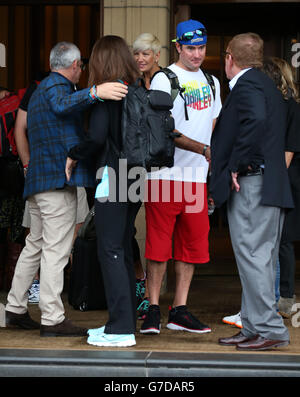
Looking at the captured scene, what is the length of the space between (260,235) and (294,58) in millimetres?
4357

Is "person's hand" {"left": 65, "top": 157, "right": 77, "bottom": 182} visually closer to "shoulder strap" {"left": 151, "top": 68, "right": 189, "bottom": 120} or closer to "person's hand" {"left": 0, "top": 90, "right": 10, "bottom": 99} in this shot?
"shoulder strap" {"left": 151, "top": 68, "right": 189, "bottom": 120}

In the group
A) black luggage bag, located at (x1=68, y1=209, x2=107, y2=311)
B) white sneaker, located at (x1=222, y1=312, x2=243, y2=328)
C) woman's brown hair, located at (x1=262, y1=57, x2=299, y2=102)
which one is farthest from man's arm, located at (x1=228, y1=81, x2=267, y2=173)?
black luggage bag, located at (x1=68, y1=209, x2=107, y2=311)

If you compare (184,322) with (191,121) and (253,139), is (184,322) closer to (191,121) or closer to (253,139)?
(191,121)

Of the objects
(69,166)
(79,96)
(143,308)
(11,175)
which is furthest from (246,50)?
(11,175)

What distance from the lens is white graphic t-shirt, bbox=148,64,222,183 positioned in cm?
547

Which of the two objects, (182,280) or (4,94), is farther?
(4,94)

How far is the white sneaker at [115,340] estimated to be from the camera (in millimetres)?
4891

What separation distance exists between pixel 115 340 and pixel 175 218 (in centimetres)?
107

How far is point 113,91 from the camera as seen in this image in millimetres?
4734

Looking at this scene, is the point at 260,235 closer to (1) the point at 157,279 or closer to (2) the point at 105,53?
(1) the point at 157,279

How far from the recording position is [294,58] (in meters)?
8.63

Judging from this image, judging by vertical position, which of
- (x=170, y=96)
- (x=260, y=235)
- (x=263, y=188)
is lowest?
(x=260, y=235)

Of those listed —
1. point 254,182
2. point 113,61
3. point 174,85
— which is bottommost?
point 254,182
